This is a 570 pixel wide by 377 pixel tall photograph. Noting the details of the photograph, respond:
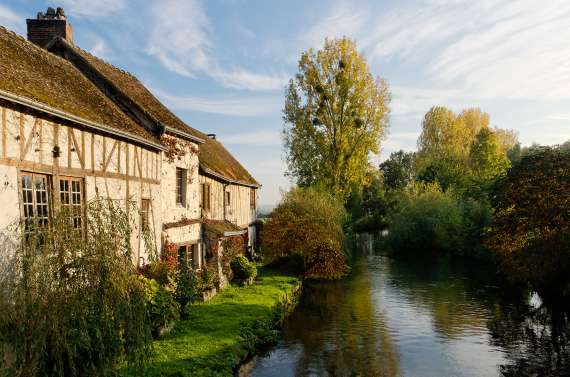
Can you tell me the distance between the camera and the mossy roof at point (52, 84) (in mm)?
10641

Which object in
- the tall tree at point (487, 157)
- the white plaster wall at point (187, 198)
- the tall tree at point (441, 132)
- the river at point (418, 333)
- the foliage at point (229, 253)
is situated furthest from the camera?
the tall tree at point (441, 132)

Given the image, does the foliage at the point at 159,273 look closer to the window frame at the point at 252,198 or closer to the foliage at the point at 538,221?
the foliage at the point at 538,221

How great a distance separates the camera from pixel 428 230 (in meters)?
37.3

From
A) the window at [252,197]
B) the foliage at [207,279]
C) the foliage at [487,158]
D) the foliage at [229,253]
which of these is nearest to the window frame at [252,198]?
the window at [252,197]

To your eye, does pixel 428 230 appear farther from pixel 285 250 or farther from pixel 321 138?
pixel 285 250

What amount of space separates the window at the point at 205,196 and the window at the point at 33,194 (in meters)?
10.4

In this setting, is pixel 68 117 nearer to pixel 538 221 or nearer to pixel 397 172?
pixel 538 221

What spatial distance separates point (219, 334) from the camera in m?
13.2

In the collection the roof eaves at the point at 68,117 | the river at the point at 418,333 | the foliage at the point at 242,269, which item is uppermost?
the roof eaves at the point at 68,117

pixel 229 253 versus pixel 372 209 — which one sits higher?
pixel 372 209

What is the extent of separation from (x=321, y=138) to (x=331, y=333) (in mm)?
19244

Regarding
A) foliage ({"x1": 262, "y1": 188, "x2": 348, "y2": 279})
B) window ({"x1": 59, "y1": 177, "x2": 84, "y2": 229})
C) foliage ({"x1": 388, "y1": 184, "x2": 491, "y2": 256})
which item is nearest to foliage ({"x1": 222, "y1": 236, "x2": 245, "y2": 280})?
foliage ({"x1": 262, "y1": 188, "x2": 348, "y2": 279})

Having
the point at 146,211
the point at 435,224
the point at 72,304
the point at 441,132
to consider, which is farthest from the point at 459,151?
the point at 72,304

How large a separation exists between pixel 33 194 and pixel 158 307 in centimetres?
449
